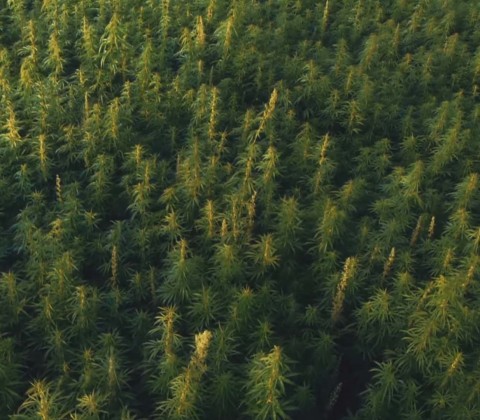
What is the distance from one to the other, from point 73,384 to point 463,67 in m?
6.53

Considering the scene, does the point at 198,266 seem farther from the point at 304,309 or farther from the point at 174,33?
the point at 174,33

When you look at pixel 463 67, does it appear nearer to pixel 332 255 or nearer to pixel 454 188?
pixel 454 188

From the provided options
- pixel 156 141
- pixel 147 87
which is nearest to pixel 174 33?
pixel 147 87

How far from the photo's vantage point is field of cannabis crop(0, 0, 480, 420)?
5516mm

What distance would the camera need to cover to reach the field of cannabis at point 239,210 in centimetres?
552

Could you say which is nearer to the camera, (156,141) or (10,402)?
(10,402)

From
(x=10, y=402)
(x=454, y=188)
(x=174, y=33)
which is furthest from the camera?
(x=174, y=33)

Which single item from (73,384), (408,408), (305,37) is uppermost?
(305,37)

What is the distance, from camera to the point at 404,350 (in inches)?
226

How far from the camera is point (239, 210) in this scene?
678 centimetres

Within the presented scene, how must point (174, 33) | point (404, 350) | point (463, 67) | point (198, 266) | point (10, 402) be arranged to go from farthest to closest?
point (174, 33) → point (463, 67) → point (198, 266) → point (404, 350) → point (10, 402)

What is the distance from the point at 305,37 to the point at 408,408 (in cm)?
593

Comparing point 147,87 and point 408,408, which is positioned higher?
point 147,87

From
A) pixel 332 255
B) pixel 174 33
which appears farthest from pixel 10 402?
pixel 174 33
